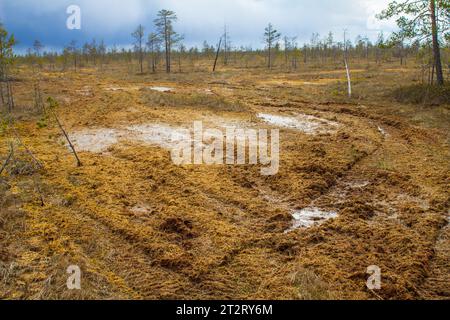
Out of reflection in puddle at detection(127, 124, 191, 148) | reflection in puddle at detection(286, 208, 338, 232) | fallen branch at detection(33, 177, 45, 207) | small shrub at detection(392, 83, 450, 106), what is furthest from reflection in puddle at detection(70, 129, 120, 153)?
small shrub at detection(392, 83, 450, 106)

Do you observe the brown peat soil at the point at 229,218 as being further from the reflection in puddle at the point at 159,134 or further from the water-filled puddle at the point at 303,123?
the water-filled puddle at the point at 303,123

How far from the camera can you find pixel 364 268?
4.84 m

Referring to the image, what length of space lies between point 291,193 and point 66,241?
4291 millimetres

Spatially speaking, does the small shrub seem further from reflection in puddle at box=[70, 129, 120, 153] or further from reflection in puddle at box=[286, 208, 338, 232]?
reflection in puddle at box=[70, 129, 120, 153]

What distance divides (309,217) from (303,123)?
783cm

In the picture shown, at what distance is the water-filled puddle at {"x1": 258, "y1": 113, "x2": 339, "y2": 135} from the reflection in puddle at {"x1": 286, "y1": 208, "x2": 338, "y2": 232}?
19.8 ft

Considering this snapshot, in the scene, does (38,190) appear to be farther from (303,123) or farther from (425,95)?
(425,95)

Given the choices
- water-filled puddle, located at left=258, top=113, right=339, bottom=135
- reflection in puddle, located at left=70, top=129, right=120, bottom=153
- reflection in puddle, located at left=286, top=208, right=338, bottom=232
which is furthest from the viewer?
water-filled puddle, located at left=258, top=113, right=339, bottom=135

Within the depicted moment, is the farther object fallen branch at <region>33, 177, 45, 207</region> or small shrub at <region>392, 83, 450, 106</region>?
small shrub at <region>392, 83, 450, 106</region>

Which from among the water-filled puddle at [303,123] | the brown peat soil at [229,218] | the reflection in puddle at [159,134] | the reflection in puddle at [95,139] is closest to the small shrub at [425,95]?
the brown peat soil at [229,218]

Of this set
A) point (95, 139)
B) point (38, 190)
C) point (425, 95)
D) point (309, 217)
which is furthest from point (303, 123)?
point (38, 190)

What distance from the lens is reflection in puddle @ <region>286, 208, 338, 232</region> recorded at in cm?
630
